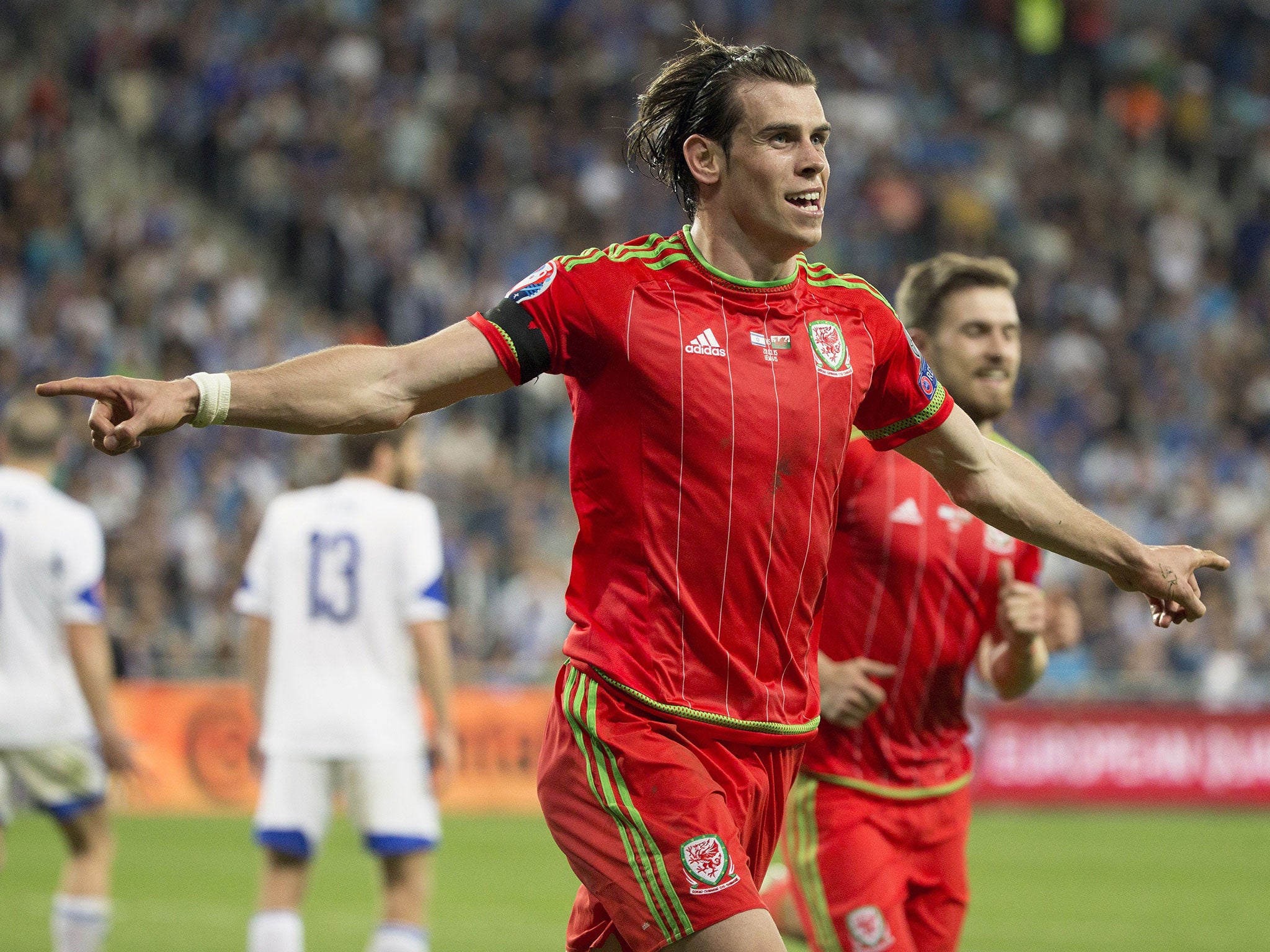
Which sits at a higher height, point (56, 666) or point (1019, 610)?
point (1019, 610)

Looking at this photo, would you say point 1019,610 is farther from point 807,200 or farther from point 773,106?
point 773,106

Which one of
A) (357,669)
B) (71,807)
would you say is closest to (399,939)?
(357,669)

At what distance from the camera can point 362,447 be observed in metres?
7.40

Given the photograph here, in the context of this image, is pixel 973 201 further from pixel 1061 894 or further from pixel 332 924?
pixel 332 924

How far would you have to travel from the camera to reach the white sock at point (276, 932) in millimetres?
6879

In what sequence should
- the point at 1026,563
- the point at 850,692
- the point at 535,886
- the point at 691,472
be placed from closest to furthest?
the point at 691,472 < the point at 850,692 < the point at 1026,563 < the point at 535,886

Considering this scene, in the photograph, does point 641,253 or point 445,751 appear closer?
point 641,253

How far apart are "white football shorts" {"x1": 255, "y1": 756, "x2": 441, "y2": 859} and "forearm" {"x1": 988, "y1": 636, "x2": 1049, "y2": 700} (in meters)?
2.69

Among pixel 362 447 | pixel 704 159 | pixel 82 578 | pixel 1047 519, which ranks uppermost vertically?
pixel 704 159

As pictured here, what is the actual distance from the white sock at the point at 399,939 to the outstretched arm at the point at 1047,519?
3.53m

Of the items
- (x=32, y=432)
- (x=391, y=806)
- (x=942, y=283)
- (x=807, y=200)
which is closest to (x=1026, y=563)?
(x=942, y=283)

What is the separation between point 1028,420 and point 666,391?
16051 mm

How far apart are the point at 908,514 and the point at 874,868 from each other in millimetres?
1062

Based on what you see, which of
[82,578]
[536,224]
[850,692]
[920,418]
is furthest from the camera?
[536,224]
